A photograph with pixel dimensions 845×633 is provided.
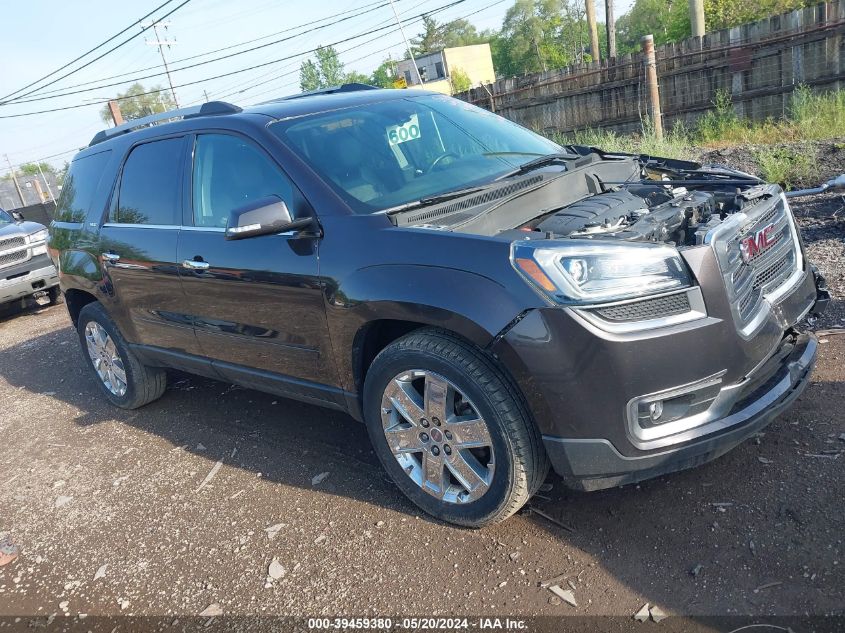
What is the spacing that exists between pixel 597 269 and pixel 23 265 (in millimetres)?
9562

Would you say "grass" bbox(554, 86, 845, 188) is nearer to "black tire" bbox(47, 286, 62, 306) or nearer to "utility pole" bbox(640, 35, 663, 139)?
"utility pole" bbox(640, 35, 663, 139)

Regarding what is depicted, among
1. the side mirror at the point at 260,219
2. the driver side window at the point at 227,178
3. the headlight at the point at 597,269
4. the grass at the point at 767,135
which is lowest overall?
the grass at the point at 767,135

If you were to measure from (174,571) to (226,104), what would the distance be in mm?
2671

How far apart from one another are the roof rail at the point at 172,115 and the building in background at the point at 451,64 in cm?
5735

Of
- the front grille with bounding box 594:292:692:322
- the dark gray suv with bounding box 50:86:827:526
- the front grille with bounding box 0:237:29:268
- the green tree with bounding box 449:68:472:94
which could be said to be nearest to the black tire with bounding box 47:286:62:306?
the front grille with bounding box 0:237:29:268

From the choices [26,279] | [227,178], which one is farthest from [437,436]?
[26,279]

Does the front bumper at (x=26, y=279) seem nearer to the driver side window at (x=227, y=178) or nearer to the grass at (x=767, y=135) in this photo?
the driver side window at (x=227, y=178)

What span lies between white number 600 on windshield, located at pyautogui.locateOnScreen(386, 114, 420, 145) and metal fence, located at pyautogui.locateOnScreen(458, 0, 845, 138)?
28.6 ft

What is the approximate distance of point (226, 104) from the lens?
160 inches

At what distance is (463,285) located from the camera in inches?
104

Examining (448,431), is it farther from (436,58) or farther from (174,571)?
(436,58)

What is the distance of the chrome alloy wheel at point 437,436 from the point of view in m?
2.83

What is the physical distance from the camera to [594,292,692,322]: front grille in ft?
8.04

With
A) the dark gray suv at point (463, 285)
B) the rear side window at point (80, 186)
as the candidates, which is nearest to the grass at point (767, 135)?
the dark gray suv at point (463, 285)
